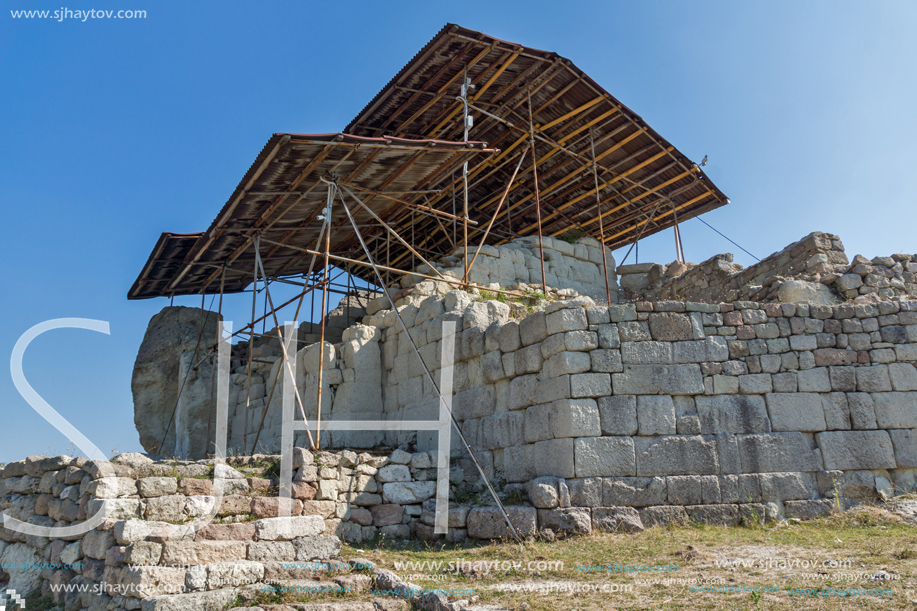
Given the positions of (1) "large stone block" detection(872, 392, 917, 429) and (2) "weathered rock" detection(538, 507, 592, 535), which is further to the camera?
(1) "large stone block" detection(872, 392, 917, 429)

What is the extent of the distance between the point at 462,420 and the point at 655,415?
2951 mm

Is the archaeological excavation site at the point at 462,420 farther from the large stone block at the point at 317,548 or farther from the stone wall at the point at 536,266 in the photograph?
the stone wall at the point at 536,266

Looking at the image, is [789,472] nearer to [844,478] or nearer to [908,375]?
[844,478]

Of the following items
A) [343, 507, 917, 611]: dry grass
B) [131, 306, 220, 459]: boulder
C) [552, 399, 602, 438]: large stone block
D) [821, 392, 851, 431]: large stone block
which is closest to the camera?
[343, 507, 917, 611]: dry grass

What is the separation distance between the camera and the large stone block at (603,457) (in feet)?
26.8

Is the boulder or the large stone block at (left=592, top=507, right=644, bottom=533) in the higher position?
the boulder

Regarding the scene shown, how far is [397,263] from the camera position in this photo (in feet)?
64.8

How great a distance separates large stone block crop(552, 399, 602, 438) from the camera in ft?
27.2

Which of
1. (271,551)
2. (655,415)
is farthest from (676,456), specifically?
(271,551)

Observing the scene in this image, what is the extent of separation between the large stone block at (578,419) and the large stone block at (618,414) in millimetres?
87

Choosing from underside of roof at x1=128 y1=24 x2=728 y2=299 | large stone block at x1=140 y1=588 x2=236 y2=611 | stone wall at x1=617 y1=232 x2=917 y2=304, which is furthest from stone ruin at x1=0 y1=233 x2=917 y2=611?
underside of roof at x1=128 y1=24 x2=728 y2=299

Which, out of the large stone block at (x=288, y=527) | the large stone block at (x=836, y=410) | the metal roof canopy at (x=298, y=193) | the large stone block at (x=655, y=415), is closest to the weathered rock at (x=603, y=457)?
the large stone block at (x=655, y=415)

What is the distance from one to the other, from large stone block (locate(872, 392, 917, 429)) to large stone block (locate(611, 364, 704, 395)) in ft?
7.78

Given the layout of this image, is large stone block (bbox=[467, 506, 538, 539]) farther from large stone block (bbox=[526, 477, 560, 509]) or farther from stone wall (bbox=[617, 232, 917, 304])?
stone wall (bbox=[617, 232, 917, 304])
